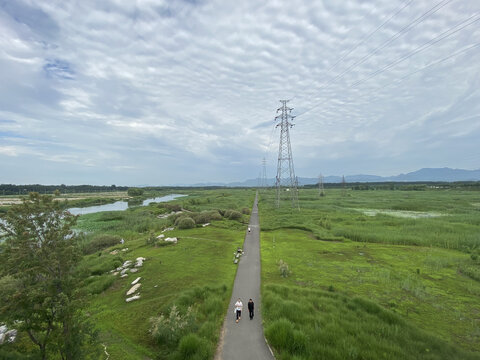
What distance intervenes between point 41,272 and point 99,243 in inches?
1407

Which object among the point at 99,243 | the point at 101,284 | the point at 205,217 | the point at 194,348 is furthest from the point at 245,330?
the point at 205,217

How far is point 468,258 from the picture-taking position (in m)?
27.3

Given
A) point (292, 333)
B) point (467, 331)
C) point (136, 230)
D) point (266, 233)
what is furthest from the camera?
point (136, 230)

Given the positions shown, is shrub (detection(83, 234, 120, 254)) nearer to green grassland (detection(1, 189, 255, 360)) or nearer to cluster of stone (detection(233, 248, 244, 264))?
green grassland (detection(1, 189, 255, 360))

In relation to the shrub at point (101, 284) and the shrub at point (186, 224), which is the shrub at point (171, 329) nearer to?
the shrub at point (101, 284)

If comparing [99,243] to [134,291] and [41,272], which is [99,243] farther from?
[41,272]

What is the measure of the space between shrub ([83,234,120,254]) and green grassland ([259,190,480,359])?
29393 millimetres

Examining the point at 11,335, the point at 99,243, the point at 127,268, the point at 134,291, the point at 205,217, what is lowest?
the point at 99,243

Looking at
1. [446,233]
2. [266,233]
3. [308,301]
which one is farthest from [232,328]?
[446,233]

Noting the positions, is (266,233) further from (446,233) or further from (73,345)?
(73,345)

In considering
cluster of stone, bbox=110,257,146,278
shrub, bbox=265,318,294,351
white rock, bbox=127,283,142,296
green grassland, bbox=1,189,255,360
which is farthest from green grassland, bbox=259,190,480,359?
cluster of stone, bbox=110,257,146,278

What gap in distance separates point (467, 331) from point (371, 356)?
8.66 metres

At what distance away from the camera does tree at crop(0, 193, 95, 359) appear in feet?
28.3

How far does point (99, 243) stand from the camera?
3919cm
